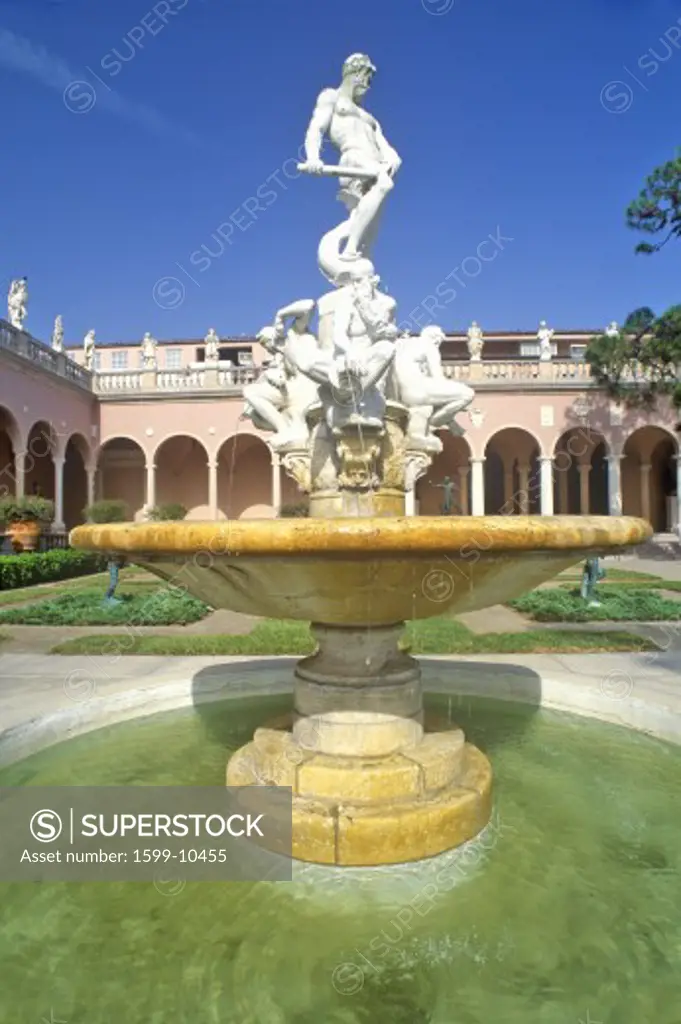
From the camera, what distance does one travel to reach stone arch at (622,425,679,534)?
3119 cm

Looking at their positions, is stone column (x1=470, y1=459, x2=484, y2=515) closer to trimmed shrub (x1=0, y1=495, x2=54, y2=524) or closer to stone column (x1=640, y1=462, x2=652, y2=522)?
stone column (x1=640, y1=462, x2=652, y2=522)

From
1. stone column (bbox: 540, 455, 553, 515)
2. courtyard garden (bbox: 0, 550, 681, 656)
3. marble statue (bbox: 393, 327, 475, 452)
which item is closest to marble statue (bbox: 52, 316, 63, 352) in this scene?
courtyard garden (bbox: 0, 550, 681, 656)

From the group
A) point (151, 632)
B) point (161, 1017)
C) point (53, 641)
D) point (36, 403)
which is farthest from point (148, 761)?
point (36, 403)

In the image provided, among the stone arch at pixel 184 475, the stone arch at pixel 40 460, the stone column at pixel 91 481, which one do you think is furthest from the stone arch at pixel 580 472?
the stone arch at pixel 40 460

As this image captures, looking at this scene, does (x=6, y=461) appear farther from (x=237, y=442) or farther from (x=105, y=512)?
(x=237, y=442)

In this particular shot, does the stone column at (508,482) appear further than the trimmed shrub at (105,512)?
Yes

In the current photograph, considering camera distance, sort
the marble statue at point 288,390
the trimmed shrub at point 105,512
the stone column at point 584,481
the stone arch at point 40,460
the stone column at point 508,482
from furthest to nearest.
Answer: the stone column at point 508,482
the stone column at point 584,481
the stone arch at point 40,460
the trimmed shrub at point 105,512
the marble statue at point 288,390

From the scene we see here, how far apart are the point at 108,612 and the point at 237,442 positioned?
20289 millimetres

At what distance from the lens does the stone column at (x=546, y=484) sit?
1073 inches

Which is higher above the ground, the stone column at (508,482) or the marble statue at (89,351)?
the marble statue at (89,351)

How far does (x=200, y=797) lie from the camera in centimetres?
345

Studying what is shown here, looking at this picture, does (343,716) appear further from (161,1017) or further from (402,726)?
(161,1017)

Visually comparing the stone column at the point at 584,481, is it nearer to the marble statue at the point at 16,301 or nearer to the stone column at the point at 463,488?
the stone column at the point at 463,488

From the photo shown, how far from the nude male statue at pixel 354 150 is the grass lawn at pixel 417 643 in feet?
14.1
